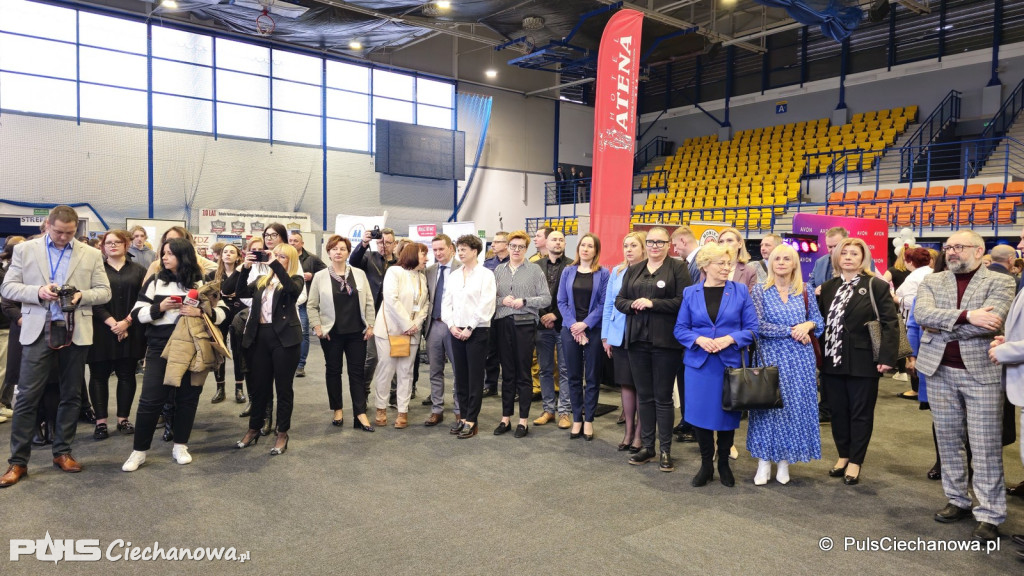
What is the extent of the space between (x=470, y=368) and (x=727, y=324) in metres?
1.88

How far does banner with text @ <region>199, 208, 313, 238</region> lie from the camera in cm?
1412

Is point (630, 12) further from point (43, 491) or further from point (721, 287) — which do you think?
point (43, 491)

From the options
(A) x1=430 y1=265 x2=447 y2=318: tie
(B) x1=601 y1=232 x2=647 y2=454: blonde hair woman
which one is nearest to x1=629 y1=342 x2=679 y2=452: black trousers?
(B) x1=601 y1=232 x2=647 y2=454: blonde hair woman

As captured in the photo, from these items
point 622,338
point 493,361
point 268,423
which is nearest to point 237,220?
point 493,361

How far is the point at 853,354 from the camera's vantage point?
3.65m

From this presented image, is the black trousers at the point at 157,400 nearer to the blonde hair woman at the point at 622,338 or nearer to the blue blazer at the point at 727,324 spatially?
the blonde hair woman at the point at 622,338

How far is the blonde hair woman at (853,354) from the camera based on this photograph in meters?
3.62

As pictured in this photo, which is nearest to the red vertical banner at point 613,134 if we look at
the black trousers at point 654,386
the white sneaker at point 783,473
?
the black trousers at point 654,386

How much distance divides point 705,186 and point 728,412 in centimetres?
1381

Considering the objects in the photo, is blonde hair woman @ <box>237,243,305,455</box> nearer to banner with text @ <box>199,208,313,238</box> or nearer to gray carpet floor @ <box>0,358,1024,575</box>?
gray carpet floor @ <box>0,358,1024,575</box>

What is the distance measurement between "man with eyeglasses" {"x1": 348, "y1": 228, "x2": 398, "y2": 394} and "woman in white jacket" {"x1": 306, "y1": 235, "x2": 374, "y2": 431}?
0.42 meters

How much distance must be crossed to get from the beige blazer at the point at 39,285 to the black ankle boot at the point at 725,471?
146 inches

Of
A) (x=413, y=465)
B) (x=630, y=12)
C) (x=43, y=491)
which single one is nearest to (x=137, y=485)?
(x=43, y=491)

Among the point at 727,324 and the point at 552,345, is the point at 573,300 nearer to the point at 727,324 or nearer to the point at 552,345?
the point at 552,345
